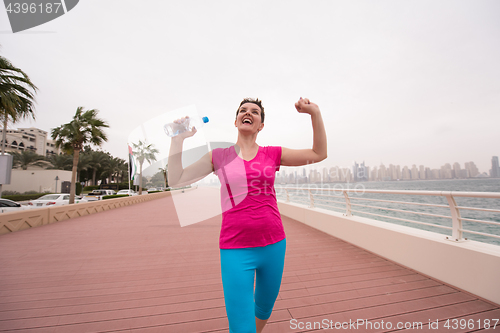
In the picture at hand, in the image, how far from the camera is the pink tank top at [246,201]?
1188 mm

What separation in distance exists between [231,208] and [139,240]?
17.3ft

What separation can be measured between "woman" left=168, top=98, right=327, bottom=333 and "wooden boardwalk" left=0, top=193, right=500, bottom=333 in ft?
3.84

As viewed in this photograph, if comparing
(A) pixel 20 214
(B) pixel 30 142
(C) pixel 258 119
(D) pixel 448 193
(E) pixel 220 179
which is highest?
(B) pixel 30 142

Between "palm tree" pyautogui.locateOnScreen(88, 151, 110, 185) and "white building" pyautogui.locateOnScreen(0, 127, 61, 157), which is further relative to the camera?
"white building" pyautogui.locateOnScreen(0, 127, 61, 157)

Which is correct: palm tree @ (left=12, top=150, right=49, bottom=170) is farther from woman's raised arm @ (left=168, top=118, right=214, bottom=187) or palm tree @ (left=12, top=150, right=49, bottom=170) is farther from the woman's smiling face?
the woman's smiling face

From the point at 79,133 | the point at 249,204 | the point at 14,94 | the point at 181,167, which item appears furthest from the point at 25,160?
the point at 249,204

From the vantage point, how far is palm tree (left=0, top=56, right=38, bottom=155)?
25.1ft

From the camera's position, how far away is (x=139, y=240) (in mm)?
5551

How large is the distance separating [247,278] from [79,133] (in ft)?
50.6

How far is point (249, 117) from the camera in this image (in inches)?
54.2

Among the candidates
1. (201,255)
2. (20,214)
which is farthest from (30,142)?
(201,255)

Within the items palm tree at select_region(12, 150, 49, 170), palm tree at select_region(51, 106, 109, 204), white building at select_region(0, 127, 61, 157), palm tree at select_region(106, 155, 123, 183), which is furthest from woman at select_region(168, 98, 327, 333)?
white building at select_region(0, 127, 61, 157)

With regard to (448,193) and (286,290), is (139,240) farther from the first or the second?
(448,193)

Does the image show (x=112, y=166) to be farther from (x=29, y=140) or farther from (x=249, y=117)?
(x=249, y=117)
